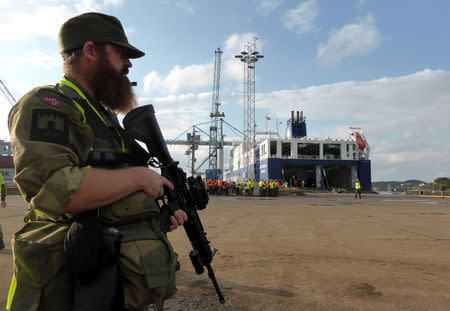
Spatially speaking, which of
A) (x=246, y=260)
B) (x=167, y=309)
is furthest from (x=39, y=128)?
(x=246, y=260)

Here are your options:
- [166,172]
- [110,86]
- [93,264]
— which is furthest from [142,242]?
[110,86]

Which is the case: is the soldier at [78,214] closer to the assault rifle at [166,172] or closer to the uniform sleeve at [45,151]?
the uniform sleeve at [45,151]

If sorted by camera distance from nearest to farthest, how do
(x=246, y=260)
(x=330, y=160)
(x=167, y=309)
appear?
1. (x=167, y=309)
2. (x=246, y=260)
3. (x=330, y=160)

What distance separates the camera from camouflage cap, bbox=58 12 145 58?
129 centimetres

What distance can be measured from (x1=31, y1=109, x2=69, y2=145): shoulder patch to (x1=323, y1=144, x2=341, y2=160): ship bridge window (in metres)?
47.3

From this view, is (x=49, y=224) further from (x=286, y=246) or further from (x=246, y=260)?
(x=286, y=246)

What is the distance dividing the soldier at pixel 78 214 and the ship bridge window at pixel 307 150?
1799 inches

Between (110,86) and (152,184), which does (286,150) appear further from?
(152,184)

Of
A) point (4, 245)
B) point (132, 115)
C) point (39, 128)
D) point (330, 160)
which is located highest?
point (330, 160)

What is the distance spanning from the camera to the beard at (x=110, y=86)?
1363mm

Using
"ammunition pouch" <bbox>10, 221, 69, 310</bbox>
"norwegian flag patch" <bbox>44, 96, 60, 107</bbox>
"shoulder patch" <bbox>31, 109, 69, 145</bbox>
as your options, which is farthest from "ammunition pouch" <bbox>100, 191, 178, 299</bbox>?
"norwegian flag patch" <bbox>44, 96, 60, 107</bbox>

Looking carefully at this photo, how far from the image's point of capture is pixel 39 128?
1012 mm

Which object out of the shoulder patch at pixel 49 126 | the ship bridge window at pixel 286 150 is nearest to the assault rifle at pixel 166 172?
the shoulder patch at pixel 49 126

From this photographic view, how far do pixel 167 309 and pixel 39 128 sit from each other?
2.03m
